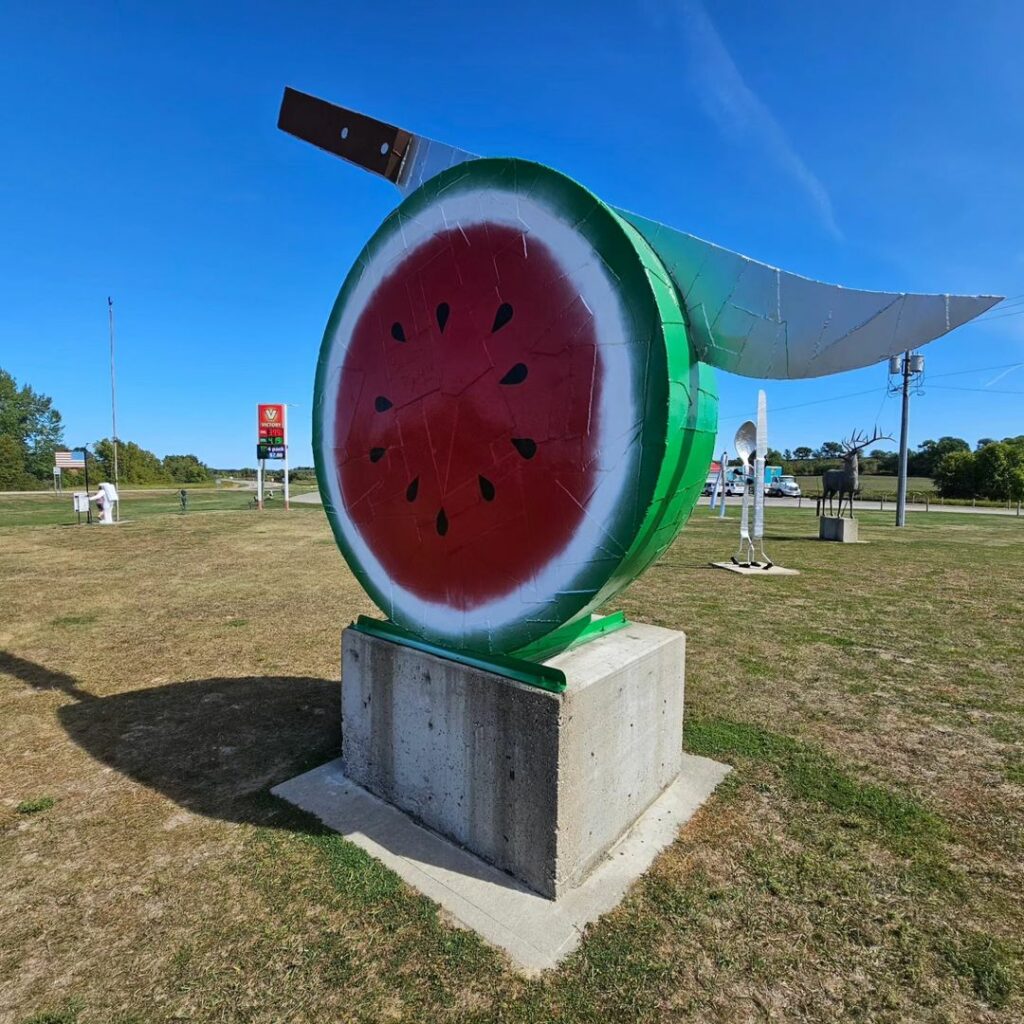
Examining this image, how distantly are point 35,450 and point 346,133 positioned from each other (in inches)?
3514

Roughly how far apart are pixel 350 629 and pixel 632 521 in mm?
2170

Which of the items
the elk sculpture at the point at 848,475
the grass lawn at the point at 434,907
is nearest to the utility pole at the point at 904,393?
the elk sculpture at the point at 848,475

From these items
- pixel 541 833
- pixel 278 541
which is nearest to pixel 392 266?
pixel 541 833

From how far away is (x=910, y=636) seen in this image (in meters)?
7.61

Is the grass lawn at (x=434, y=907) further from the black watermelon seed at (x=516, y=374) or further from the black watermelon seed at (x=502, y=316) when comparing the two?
the black watermelon seed at (x=502, y=316)

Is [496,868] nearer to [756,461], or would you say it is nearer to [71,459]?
[756,461]

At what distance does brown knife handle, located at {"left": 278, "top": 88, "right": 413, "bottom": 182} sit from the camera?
13.4 feet

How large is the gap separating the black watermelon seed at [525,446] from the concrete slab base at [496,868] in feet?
6.97

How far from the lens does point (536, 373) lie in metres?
2.93

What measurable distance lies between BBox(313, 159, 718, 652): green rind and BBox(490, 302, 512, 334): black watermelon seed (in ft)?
1.67

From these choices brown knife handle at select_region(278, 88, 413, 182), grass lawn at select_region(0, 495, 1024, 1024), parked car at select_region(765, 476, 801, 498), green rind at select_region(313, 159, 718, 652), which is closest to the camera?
grass lawn at select_region(0, 495, 1024, 1024)

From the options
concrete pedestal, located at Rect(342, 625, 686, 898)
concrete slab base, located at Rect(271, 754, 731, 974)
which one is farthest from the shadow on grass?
concrete pedestal, located at Rect(342, 625, 686, 898)

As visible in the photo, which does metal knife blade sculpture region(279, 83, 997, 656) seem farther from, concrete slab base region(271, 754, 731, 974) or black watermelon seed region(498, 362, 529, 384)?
concrete slab base region(271, 754, 731, 974)

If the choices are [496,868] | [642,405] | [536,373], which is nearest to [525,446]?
[536,373]
